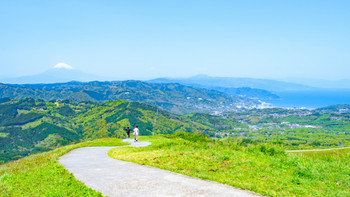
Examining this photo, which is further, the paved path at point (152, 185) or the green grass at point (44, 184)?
the green grass at point (44, 184)

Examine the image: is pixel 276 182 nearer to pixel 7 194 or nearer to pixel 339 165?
pixel 339 165

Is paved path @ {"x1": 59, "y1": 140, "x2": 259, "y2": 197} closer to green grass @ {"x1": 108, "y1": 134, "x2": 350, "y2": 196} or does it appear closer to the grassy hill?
the grassy hill

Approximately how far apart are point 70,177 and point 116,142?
23.7m

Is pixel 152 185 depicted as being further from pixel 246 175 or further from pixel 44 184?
pixel 44 184

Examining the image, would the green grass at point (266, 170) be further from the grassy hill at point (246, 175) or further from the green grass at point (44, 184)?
the green grass at point (44, 184)

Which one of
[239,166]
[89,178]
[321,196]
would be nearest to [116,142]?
[89,178]

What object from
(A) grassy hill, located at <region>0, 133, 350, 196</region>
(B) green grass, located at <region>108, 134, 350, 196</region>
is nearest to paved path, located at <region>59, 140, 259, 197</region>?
(A) grassy hill, located at <region>0, 133, 350, 196</region>

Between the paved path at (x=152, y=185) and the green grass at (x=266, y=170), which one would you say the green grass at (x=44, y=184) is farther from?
the green grass at (x=266, y=170)

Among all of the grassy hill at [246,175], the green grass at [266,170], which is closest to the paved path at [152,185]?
the grassy hill at [246,175]

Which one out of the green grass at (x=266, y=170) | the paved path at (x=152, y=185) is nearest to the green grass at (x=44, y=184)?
the paved path at (x=152, y=185)

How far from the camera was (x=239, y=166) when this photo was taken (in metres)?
16.4

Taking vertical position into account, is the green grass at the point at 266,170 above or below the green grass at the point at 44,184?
above

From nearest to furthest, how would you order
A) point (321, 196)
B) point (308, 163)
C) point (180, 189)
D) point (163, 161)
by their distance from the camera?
point (321, 196) → point (180, 189) → point (308, 163) → point (163, 161)

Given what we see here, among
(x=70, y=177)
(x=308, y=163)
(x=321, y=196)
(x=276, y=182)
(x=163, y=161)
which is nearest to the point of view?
(x=321, y=196)
